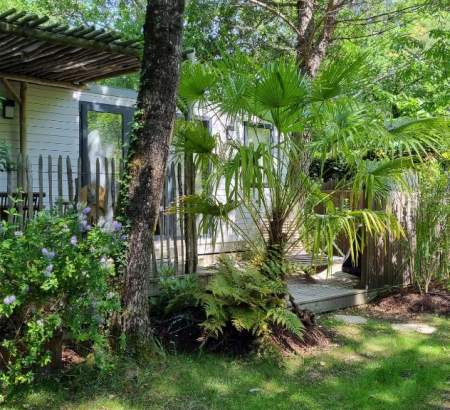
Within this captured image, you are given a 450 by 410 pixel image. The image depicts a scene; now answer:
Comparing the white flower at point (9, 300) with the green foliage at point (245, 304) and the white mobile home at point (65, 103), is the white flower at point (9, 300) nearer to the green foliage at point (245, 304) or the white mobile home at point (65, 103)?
the green foliage at point (245, 304)

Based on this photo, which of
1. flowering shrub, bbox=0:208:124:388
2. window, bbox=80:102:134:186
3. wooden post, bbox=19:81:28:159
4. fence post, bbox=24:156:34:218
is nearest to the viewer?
flowering shrub, bbox=0:208:124:388

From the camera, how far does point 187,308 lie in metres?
4.82

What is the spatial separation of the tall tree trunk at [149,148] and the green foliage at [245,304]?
632 millimetres

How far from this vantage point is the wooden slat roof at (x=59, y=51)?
5.49 metres

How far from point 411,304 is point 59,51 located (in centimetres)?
561

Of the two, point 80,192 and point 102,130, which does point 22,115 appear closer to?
point 102,130

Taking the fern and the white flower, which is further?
the fern

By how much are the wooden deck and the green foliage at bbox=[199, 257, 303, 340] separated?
1229 millimetres

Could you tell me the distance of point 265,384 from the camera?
4.09m

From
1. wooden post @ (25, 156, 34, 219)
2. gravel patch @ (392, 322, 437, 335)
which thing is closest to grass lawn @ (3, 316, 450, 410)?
gravel patch @ (392, 322, 437, 335)

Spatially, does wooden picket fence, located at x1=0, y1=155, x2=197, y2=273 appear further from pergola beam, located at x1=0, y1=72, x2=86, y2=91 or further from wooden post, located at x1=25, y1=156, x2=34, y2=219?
pergola beam, located at x1=0, y1=72, x2=86, y2=91

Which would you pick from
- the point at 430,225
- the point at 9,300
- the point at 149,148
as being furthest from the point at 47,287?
the point at 430,225

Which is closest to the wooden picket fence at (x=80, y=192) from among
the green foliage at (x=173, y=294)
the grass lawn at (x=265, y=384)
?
the green foliage at (x=173, y=294)

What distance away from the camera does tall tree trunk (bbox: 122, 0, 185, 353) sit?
4020 millimetres
